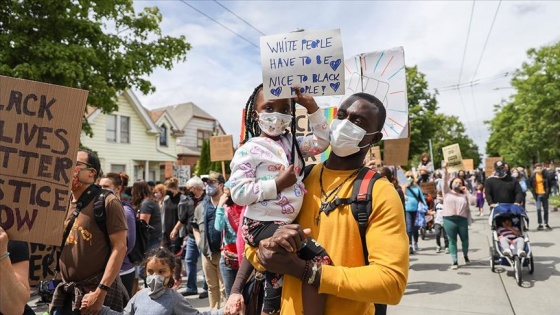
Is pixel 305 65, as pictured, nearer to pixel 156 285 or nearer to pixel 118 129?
pixel 156 285

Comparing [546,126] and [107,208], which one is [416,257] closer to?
[107,208]

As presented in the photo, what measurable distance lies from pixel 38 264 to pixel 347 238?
69.1 inches

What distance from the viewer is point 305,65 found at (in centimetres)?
233

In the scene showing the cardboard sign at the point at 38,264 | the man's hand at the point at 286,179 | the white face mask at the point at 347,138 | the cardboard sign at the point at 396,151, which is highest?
the cardboard sign at the point at 396,151

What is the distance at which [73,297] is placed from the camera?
333cm

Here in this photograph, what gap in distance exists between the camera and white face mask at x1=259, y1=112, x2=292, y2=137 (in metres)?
2.28

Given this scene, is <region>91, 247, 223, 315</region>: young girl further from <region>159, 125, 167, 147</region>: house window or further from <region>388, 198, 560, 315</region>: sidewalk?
<region>159, 125, 167, 147</region>: house window

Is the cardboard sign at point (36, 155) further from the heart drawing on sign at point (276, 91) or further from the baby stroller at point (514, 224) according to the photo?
the baby stroller at point (514, 224)

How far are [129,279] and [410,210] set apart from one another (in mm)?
7315

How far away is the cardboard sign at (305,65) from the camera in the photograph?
2299 mm

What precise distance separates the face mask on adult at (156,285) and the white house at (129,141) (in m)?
22.6

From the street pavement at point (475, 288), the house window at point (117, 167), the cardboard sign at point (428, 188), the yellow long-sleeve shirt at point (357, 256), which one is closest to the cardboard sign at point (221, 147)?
the street pavement at point (475, 288)

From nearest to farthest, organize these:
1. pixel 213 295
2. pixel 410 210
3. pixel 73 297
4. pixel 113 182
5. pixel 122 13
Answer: pixel 73 297 → pixel 113 182 → pixel 213 295 → pixel 410 210 → pixel 122 13

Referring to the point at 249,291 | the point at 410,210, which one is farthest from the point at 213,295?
the point at 410,210
